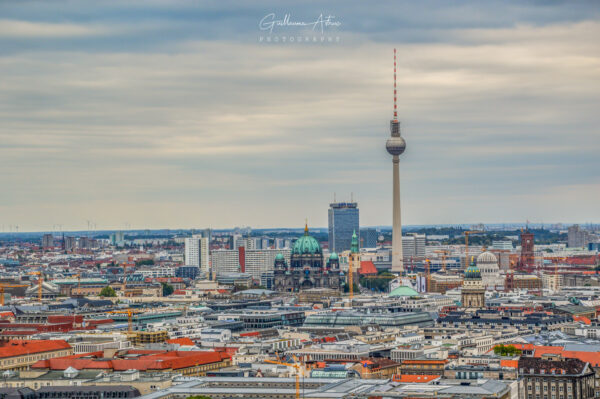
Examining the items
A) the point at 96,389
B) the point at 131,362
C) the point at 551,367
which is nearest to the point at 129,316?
the point at 131,362

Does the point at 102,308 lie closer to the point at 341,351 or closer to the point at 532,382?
the point at 341,351

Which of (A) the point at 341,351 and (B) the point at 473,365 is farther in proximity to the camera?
(A) the point at 341,351

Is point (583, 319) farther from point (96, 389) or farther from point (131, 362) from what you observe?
point (96, 389)

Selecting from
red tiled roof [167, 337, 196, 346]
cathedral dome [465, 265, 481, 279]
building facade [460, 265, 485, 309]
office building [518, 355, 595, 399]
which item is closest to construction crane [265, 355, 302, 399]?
red tiled roof [167, 337, 196, 346]

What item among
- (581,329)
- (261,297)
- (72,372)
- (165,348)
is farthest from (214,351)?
(261,297)

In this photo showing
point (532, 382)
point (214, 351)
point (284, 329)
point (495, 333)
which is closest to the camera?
point (532, 382)

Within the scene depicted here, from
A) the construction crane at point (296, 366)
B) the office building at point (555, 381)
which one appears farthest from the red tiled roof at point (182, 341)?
the office building at point (555, 381)

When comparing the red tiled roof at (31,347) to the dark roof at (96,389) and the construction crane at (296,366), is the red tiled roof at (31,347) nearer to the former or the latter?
the construction crane at (296,366)

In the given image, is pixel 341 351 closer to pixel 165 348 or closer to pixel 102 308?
pixel 165 348

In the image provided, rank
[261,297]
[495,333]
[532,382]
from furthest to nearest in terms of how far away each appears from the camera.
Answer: [261,297]
[495,333]
[532,382]
